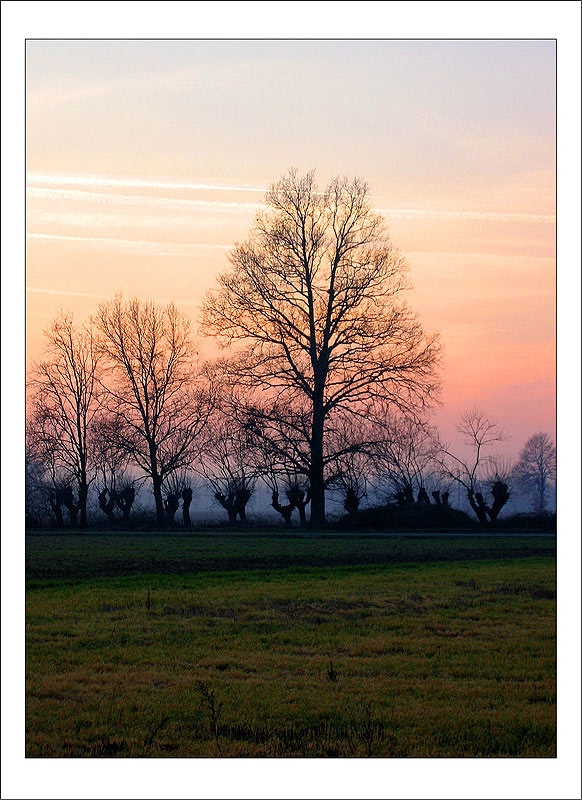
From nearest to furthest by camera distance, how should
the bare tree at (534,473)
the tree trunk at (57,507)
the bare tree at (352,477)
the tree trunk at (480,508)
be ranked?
the bare tree at (534,473), the tree trunk at (480,508), the bare tree at (352,477), the tree trunk at (57,507)

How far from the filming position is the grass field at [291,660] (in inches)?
290

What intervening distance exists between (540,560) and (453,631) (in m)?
8.88

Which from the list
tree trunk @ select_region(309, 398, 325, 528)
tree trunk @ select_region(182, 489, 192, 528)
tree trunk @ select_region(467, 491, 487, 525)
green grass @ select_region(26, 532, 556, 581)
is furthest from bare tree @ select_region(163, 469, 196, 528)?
tree trunk @ select_region(467, 491, 487, 525)

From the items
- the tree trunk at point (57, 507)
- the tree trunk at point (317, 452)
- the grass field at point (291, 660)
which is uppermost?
the tree trunk at point (317, 452)

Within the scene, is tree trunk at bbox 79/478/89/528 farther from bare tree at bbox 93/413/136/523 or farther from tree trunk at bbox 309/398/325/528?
tree trunk at bbox 309/398/325/528

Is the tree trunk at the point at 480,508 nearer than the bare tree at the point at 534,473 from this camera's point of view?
No

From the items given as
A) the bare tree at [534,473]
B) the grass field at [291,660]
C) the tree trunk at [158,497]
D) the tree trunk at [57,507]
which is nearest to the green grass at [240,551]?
the grass field at [291,660]

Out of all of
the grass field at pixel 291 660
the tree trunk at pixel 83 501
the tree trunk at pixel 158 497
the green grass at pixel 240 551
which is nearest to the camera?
the grass field at pixel 291 660

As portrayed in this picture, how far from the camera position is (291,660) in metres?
9.79

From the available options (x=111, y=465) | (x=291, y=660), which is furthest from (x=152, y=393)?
(x=291, y=660)

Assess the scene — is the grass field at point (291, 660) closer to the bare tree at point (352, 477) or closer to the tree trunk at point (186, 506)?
the bare tree at point (352, 477)

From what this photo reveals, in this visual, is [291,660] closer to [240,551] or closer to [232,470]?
[240,551]

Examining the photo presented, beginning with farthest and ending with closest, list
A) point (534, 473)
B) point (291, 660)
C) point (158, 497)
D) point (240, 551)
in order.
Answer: point (158, 497)
point (534, 473)
point (240, 551)
point (291, 660)
